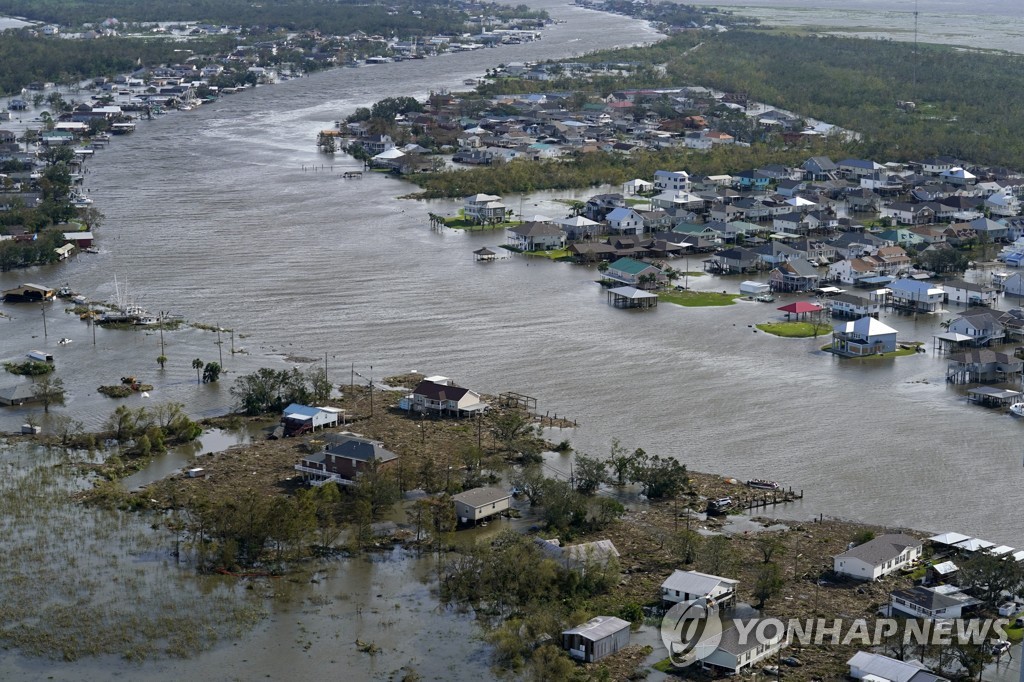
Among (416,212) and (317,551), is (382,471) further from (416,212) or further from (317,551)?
(416,212)

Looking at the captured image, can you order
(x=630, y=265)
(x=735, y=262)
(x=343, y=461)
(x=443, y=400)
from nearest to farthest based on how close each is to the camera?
(x=343, y=461) < (x=443, y=400) < (x=630, y=265) < (x=735, y=262)

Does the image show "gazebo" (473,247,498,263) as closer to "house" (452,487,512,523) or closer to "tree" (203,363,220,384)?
"tree" (203,363,220,384)

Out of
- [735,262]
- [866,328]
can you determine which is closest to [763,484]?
[866,328]

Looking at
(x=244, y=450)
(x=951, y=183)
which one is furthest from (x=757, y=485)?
(x=951, y=183)

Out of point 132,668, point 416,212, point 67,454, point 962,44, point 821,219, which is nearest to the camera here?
point 132,668

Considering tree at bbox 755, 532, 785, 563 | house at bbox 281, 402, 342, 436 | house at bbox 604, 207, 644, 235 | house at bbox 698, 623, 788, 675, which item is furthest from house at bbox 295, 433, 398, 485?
house at bbox 604, 207, 644, 235

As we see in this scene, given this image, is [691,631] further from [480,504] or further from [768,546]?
[480,504]
